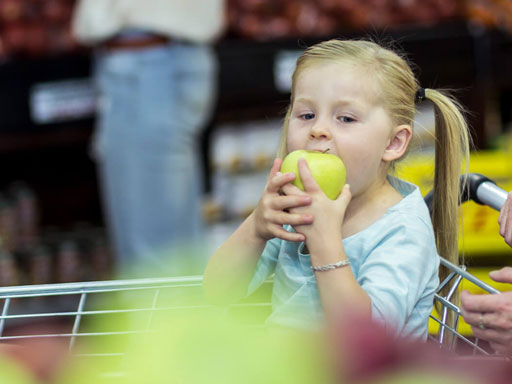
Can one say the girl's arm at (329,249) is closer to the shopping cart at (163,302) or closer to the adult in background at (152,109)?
the shopping cart at (163,302)

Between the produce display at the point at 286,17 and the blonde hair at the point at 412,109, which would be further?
the produce display at the point at 286,17

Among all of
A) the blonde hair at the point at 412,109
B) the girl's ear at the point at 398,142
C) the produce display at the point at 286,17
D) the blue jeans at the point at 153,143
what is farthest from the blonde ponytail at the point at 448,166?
the produce display at the point at 286,17

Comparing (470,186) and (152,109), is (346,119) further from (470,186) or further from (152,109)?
(152,109)

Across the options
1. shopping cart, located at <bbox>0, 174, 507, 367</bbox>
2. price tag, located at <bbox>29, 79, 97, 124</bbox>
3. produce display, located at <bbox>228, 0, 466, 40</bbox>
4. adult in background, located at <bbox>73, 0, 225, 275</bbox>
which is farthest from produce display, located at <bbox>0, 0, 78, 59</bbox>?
shopping cart, located at <bbox>0, 174, 507, 367</bbox>

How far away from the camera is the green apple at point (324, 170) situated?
1.08m

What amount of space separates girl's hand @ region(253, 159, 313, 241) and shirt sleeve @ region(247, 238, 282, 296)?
0.19 metres

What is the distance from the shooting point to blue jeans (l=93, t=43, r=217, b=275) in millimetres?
2574

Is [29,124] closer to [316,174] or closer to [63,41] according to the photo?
[63,41]

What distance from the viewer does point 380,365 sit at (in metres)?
0.49

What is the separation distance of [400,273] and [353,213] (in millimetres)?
174

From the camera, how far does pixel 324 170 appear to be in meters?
1.08

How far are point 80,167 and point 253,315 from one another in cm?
228

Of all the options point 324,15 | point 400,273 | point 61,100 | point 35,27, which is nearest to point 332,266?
point 400,273

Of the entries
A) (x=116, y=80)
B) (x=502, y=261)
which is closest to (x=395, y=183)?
(x=502, y=261)
